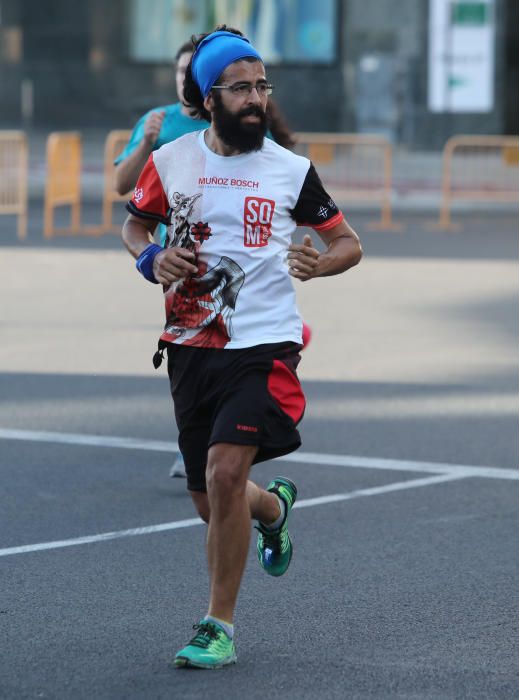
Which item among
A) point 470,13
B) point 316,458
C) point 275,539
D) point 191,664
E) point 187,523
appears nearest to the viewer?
point 191,664

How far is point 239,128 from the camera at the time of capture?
5270mm

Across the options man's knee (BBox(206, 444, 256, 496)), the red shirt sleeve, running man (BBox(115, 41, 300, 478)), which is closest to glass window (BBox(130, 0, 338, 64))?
running man (BBox(115, 41, 300, 478))

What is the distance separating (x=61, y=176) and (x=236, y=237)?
49.1ft

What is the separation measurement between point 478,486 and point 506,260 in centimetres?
995

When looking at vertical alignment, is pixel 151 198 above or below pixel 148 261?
above

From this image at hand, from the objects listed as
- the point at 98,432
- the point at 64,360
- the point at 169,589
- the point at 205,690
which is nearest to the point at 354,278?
the point at 64,360

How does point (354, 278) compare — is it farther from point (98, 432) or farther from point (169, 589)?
point (169, 589)

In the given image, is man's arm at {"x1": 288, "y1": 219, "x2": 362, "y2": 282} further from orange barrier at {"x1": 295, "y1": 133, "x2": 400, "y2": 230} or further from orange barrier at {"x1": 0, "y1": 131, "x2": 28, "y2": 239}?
orange barrier at {"x1": 295, "y1": 133, "x2": 400, "y2": 230}

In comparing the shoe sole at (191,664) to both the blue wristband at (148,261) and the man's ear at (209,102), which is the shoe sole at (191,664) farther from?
the man's ear at (209,102)

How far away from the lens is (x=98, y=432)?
909 centimetres

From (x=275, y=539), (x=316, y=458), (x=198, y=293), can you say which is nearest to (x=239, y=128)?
(x=198, y=293)

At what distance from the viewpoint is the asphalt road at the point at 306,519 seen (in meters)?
5.20

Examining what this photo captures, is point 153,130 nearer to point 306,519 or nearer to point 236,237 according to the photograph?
point 306,519

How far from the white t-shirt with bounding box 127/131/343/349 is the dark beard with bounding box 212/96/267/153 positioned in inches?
2.4
